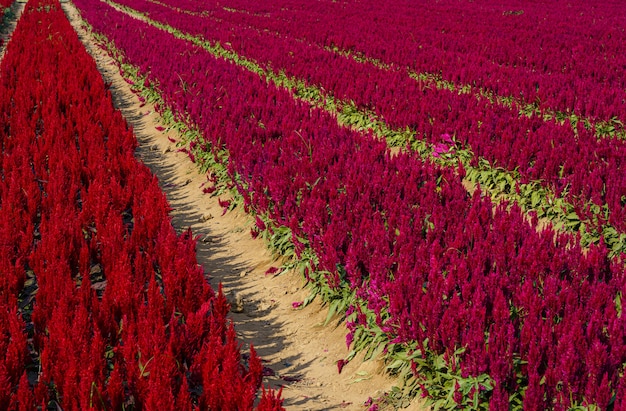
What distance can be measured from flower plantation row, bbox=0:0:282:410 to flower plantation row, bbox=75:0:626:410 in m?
0.83

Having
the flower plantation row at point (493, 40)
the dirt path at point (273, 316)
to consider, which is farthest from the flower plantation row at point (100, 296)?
the flower plantation row at point (493, 40)

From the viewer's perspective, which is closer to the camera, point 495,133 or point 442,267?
point 442,267

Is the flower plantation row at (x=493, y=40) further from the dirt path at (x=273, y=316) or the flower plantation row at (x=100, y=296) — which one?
the flower plantation row at (x=100, y=296)

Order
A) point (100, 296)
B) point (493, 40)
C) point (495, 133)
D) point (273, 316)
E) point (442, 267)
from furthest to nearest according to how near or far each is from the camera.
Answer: point (493, 40) → point (495, 133) → point (273, 316) → point (100, 296) → point (442, 267)

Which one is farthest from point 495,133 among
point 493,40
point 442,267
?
point 493,40

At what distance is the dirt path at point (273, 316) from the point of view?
11.0 ft

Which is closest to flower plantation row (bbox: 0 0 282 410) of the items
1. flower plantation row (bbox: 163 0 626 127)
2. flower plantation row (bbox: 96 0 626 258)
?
flower plantation row (bbox: 96 0 626 258)

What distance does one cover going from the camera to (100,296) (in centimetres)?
374

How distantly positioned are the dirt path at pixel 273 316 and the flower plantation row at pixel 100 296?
0.96ft

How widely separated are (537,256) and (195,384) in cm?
209

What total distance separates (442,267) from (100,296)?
2.14m

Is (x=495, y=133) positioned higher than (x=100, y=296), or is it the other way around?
(x=495, y=133)

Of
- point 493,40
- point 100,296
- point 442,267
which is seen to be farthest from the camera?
point 493,40

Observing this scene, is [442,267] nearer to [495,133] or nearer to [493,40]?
[495,133]
